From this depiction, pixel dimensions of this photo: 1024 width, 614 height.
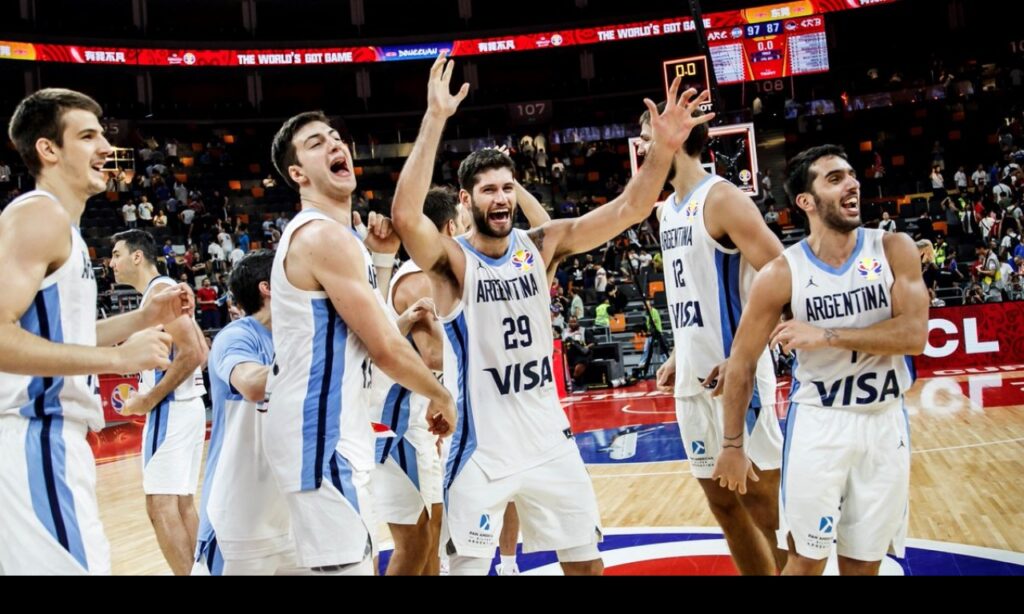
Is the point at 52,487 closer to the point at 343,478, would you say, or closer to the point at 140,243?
the point at 343,478

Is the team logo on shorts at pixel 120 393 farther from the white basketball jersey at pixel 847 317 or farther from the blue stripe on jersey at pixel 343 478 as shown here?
the white basketball jersey at pixel 847 317

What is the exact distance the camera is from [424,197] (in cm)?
344

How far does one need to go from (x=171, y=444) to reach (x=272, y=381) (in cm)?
274

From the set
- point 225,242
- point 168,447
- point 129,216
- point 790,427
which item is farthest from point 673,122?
point 129,216

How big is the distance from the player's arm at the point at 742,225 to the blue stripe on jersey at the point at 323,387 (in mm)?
2045

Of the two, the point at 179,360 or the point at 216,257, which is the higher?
the point at 216,257

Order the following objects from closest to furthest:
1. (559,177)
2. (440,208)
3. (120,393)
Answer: (440,208), (120,393), (559,177)

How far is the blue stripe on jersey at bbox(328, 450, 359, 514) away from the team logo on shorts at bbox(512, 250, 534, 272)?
1209 mm

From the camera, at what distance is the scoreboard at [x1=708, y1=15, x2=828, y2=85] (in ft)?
80.6

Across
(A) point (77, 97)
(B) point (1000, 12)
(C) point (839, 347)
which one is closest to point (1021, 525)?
(C) point (839, 347)

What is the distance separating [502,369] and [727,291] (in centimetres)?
136

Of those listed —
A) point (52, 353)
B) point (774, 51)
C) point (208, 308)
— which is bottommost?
point (52, 353)

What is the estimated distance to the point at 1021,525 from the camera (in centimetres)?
563
